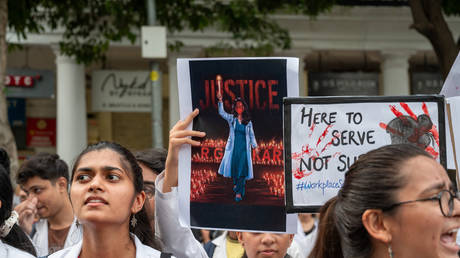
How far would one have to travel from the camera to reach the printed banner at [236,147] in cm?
323

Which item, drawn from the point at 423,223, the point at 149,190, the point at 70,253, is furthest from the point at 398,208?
the point at 149,190

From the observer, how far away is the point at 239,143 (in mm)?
3264

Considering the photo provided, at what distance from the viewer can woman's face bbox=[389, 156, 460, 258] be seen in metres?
→ 2.35

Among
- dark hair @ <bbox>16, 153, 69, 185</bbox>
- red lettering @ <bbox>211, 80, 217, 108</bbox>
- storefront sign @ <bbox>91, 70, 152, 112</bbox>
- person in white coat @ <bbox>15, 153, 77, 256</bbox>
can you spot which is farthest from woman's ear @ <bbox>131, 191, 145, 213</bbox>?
storefront sign @ <bbox>91, 70, 152, 112</bbox>

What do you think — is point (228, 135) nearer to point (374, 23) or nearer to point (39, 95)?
point (39, 95)

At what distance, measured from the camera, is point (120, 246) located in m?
3.19

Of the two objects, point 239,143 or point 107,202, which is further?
point 239,143

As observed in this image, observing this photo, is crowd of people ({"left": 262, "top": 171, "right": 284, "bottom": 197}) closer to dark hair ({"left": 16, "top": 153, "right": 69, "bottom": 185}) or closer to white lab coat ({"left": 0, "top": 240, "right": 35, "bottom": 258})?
white lab coat ({"left": 0, "top": 240, "right": 35, "bottom": 258})

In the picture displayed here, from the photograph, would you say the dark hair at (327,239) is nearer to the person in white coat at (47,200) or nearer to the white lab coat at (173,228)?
the white lab coat at (173,228)

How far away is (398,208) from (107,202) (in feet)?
4.29

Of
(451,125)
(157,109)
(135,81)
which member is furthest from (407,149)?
(135,81)

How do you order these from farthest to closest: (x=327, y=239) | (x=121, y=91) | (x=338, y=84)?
1. (x=338, y=84)
2. (x=121, y=91)
3. (x=327, y=239)

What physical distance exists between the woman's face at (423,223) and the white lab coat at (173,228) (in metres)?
1.18

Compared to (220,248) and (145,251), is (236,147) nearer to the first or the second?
(145,251)
